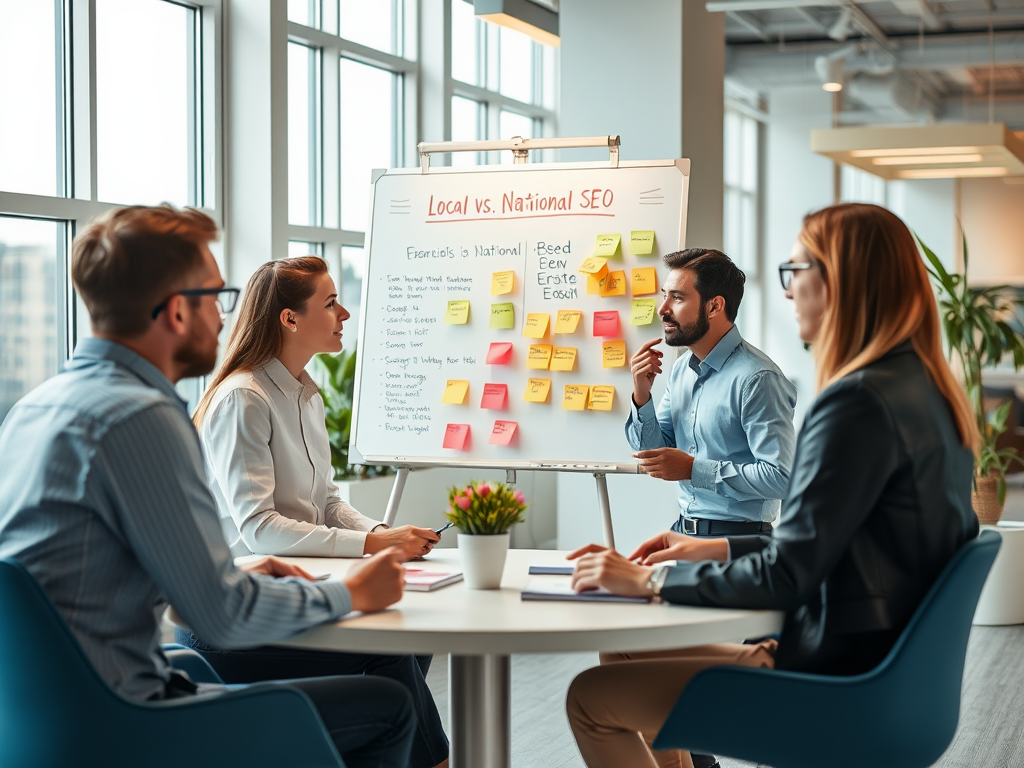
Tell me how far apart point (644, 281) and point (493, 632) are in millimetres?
1750

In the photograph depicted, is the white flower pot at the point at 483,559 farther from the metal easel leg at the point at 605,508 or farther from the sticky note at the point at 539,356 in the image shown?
the sticky note at the point at 539,356

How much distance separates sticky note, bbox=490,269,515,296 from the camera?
3.34 m

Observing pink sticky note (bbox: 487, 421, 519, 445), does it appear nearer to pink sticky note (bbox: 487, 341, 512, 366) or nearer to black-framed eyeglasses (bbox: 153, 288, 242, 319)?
pink sticky note (bbox: 487, 341, 512, 366)

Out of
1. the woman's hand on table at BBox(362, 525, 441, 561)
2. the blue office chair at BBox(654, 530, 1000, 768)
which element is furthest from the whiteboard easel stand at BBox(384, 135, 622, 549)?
the blue office chair at BBox(654, 530, 1000, 768)

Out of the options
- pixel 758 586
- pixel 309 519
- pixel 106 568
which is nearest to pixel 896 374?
pixel 758 586

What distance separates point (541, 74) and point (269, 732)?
21.4 ft

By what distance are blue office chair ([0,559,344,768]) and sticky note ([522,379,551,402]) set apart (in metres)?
1.66

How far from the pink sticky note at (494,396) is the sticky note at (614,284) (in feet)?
1.36

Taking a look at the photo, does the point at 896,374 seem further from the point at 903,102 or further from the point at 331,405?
the point at 903,102

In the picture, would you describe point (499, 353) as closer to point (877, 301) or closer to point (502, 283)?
point (502, 283)

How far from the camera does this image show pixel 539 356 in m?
3.29

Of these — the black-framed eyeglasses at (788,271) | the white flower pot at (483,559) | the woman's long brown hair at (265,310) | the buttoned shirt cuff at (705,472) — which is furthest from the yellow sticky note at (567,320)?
the white flower pot at (483,559)

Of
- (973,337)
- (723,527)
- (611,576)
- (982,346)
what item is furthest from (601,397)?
(982,346)

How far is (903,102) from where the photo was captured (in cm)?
962
